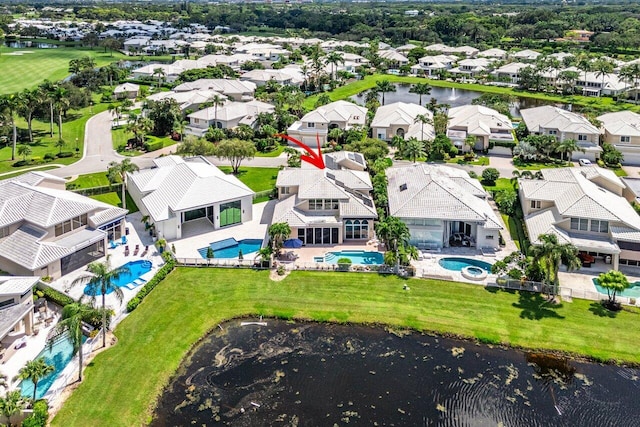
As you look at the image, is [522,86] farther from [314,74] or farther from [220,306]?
[220,306]

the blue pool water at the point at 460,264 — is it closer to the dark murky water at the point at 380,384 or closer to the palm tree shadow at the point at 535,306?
the palm tree shadow at the point at 535,306

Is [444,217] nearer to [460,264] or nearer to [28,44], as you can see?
[460,264]

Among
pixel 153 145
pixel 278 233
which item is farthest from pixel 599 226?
pixel 153 145

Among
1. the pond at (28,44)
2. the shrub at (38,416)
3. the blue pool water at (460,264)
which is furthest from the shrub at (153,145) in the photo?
the pond at (28,44)

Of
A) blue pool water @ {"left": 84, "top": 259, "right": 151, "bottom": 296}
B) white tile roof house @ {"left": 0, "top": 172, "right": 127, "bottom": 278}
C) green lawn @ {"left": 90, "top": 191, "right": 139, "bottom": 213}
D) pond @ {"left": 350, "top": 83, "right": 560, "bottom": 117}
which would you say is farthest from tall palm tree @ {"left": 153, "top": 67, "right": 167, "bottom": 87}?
blue pool water @ {"left": 84, "top": 259, "right": 151, "bottom": 296}

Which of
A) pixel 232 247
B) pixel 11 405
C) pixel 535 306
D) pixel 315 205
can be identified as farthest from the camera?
pixel 315 205

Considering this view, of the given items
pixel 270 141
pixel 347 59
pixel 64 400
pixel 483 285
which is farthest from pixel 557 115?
pixel 347 59

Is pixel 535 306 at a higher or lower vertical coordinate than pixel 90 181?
lower
